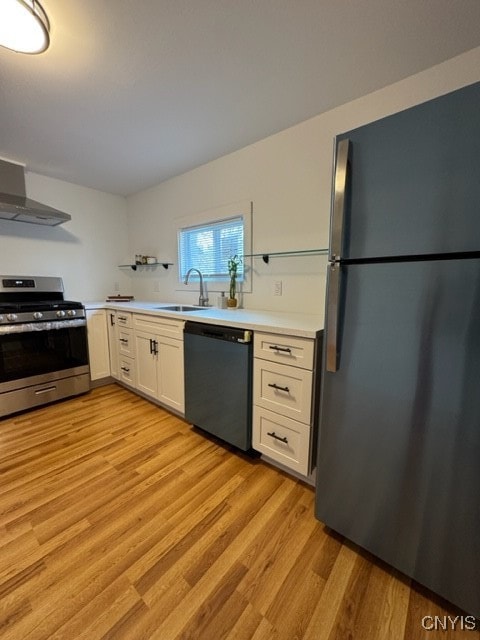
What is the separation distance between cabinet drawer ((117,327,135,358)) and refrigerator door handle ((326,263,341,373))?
2.09 metres

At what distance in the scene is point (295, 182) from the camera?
200cm

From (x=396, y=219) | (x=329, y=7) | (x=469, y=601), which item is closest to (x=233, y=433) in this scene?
(x=469, y=601)

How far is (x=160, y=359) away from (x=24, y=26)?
1.98 metres

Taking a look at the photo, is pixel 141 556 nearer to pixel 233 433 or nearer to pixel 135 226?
pixel 233 433

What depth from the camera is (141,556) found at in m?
1.15

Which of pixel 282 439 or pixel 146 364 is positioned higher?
pixel 146 364

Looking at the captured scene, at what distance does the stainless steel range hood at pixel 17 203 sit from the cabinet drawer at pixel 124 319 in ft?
3.59

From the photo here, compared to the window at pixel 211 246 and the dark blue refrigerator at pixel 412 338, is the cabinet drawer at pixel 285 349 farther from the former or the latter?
the window at pixel 211 246

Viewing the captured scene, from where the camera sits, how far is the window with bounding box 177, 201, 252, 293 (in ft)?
7.75

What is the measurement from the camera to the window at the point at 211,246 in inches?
97.0

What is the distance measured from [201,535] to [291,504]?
0.50 m

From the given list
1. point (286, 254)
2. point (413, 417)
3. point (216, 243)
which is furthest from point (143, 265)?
point (413, 417)

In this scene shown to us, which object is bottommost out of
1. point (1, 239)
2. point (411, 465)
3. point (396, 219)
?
point (411, 465)

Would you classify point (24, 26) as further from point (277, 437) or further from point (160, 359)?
point (277, 437)
